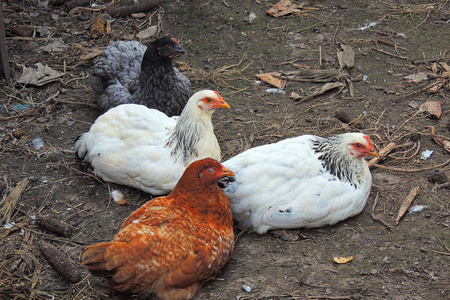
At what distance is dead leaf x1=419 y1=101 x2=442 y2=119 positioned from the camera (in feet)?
18.8

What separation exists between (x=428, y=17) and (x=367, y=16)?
0.85 meters

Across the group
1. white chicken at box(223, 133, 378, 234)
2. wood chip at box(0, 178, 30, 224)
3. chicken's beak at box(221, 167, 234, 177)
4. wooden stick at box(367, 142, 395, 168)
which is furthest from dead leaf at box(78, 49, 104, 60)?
wooden stick at box(367, 142, 395, 168)

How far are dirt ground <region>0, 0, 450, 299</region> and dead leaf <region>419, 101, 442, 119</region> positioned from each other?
0.02 m

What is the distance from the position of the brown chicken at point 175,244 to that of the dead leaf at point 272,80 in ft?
8.51

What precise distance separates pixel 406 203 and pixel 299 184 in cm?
97

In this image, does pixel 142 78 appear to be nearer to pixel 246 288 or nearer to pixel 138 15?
pixel 138 15

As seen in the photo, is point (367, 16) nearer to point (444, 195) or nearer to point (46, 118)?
point (444, 195)

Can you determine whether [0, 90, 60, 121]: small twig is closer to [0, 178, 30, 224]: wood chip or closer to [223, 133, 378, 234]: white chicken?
[0, 178, 30, 224]: wood chip

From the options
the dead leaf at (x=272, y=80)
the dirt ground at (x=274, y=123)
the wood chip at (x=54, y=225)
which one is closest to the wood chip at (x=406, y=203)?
the dirt ground at (x=274, y=123)

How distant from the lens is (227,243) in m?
3.96

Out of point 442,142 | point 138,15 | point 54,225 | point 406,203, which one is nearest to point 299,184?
point 406,203

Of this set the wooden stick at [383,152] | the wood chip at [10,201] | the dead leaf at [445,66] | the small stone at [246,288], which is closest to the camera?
the small stone at [246,288]

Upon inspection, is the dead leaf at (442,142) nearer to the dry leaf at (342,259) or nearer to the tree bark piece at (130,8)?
the dry leaf at (342,259)

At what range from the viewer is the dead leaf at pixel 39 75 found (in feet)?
20.8
